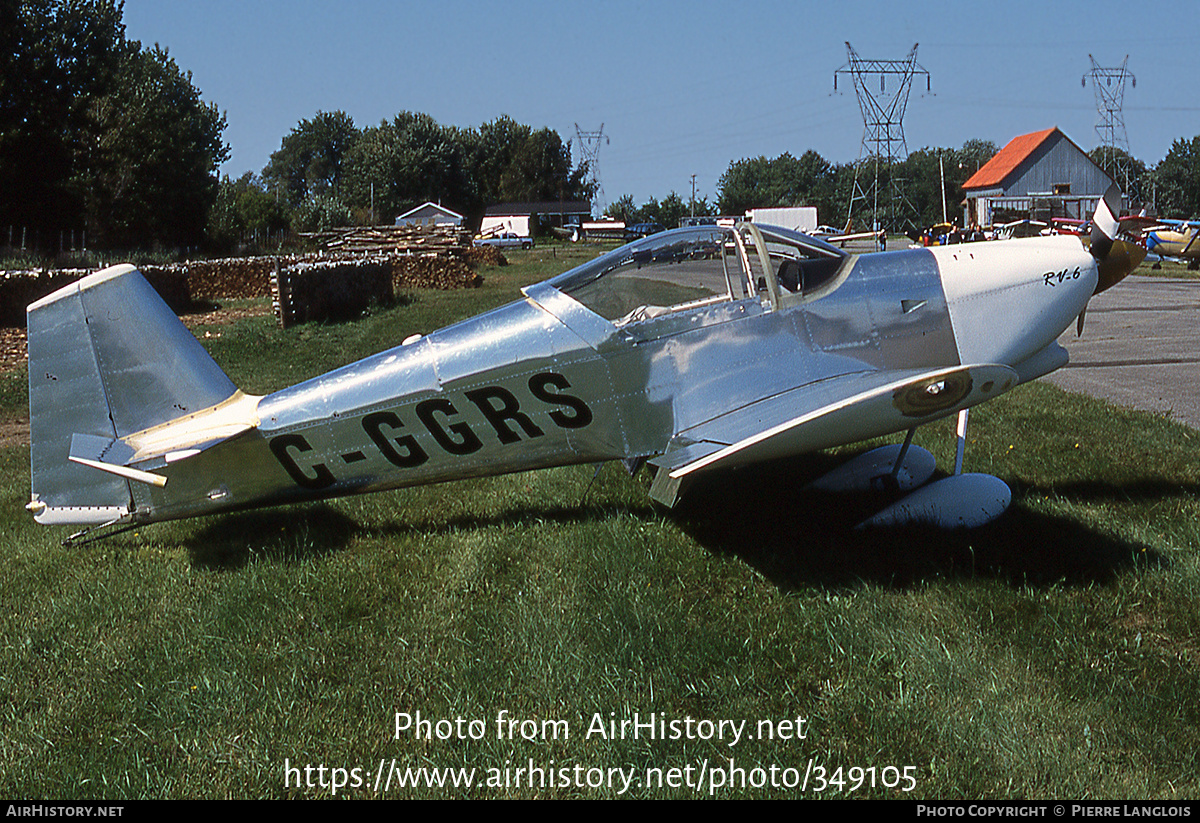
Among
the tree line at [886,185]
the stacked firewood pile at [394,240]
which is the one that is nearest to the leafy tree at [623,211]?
the tree line at [886,185]

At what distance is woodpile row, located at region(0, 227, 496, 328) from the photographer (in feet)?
57.8

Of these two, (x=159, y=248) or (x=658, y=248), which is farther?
(x=159, y=248)

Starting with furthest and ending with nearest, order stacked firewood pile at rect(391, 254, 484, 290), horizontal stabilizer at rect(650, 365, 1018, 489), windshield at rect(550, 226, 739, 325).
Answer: stacked firewood pile at rect(391, 254, 484, 290), windshield at rect(550, 226, 739, 325), horizontal stabilizer at rect(650, 365, 1018, 489)

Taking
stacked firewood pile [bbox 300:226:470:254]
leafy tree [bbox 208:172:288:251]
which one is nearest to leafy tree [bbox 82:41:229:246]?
leafy tree [bbox 208:172:288:251]

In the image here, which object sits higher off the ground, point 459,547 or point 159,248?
point 159,248

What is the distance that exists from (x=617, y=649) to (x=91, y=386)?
358 cm

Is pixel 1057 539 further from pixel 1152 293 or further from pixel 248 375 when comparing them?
pixel 1152 293

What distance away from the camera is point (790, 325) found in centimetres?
520

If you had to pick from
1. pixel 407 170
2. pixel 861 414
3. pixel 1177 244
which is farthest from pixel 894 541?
pixel 407 170

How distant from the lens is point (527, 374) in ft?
16.8

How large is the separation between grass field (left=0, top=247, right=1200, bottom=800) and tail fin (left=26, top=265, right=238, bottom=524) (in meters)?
0.46

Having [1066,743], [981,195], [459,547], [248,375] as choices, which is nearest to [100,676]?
[459,547]

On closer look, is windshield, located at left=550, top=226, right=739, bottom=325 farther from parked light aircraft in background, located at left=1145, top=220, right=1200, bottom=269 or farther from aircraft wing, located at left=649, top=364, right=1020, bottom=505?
parked light aircraft in background, located at left=1145, top=220, right=1200, bottom=269
